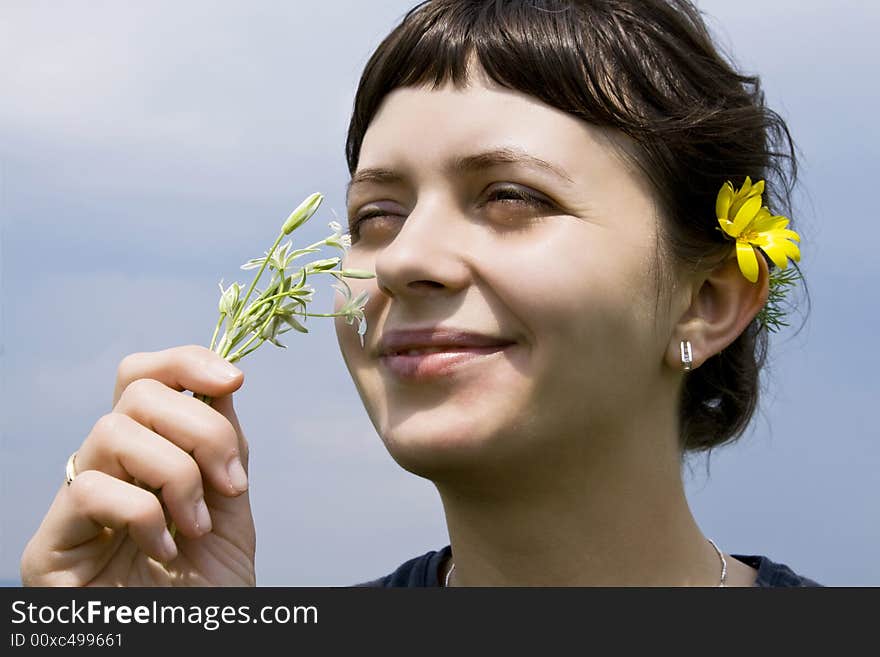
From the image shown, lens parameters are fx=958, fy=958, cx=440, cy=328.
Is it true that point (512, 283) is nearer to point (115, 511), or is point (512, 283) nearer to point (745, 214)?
point (745, 214)

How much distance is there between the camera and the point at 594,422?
2301mm

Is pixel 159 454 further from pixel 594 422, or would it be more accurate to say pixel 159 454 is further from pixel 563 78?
pixel 563 78

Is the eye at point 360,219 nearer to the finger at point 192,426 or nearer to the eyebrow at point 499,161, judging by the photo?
the eyebrow at point 499,161

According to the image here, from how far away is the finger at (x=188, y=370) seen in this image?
2107 mm

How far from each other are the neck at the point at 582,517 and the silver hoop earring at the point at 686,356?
17 centimetres

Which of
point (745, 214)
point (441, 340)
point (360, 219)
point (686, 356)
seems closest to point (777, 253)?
point (745, 214)

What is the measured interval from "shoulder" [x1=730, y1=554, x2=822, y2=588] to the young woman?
25cm

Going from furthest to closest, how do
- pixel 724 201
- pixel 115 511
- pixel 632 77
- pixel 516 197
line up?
pixel 724 201 → pixel 632 77 → pixel 516 197 → pixel 115 511

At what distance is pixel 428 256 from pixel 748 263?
0.88m

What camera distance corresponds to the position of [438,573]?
3.04 metres
